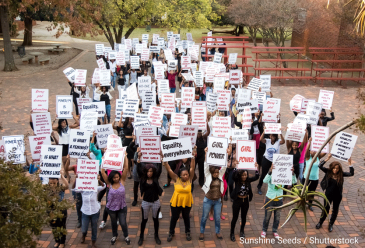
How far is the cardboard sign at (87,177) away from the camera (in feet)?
20.4

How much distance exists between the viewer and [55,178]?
644cm

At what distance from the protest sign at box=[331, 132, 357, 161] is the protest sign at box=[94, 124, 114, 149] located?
15.8ft

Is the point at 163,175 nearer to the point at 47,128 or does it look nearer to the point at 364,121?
the point at 47,128

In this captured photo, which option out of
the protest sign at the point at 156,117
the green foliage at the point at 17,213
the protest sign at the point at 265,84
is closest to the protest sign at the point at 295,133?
the protest sign at the point at 156,117

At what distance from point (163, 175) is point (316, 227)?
3.94 m

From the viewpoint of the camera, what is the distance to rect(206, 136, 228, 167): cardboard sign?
22.7 ft

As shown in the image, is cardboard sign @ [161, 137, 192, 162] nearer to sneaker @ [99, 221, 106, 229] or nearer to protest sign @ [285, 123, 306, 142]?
sneaker @ [99, 221, 106, 229]

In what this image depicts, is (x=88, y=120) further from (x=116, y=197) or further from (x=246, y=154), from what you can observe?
(x=246, y=154)

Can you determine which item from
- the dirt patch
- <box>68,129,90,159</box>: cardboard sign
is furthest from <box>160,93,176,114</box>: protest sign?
the dirt patch

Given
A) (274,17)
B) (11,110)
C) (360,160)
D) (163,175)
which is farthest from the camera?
(274,17)

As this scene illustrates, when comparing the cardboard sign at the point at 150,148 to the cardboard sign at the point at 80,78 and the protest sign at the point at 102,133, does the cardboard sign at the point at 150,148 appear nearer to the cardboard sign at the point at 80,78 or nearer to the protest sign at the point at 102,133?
the protest sign at the point at 102,133

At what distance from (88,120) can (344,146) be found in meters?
5.63

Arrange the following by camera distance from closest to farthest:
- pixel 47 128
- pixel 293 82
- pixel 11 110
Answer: pixel 47 128, pixel 11 110, pixel 293 82

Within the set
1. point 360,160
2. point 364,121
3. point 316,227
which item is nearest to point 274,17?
point 360,160
